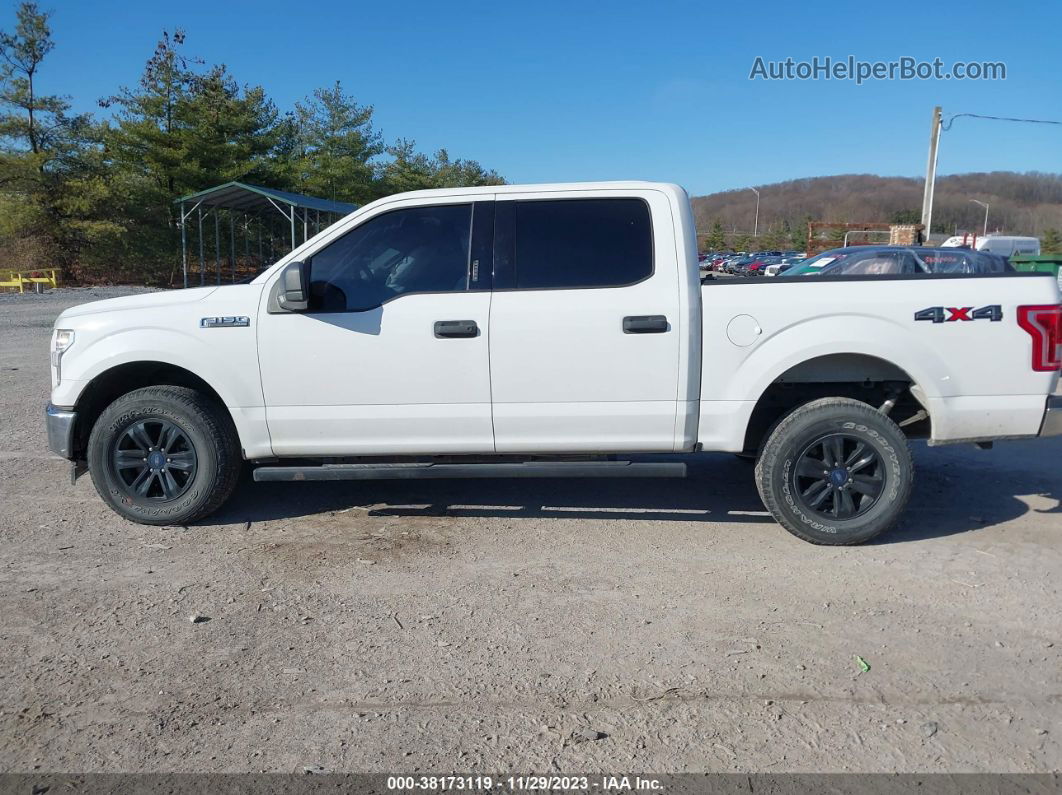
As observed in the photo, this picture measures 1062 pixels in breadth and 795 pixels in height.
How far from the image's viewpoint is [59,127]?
114 ft

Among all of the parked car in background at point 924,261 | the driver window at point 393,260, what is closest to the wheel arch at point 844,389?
the driver window at point 393,260

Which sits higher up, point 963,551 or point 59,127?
point 59,127

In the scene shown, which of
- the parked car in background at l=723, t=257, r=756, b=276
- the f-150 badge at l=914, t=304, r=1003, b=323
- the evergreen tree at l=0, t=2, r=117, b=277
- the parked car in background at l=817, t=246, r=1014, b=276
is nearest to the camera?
the f-150 badge at l=914, t=304, r=1003, b=323

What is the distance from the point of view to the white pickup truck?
15.4 ft

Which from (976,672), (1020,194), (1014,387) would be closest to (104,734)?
(976,672)

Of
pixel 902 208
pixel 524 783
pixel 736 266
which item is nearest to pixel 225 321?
pixel 524 783

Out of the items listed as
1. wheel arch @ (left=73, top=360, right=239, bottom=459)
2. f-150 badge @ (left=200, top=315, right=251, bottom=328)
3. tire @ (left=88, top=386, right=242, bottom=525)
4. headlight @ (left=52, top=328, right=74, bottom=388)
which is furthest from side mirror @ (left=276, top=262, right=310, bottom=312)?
headlight @ (left=52, top=328, right=74, bottom=388)

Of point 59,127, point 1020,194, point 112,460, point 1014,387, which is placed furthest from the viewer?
point 1020,194

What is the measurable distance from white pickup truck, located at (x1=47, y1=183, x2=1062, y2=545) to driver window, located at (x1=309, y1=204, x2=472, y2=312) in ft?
0.04

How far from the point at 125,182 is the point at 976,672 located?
3829cm

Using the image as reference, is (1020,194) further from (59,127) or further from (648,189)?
(648,189)

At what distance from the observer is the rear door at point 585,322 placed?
4711 mm

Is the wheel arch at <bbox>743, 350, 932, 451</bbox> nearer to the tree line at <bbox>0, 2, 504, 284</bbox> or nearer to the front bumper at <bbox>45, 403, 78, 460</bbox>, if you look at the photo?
the front bumper at <bbox>45, 403, 78, 460</bbox>

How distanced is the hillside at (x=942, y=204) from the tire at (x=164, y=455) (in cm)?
10526
